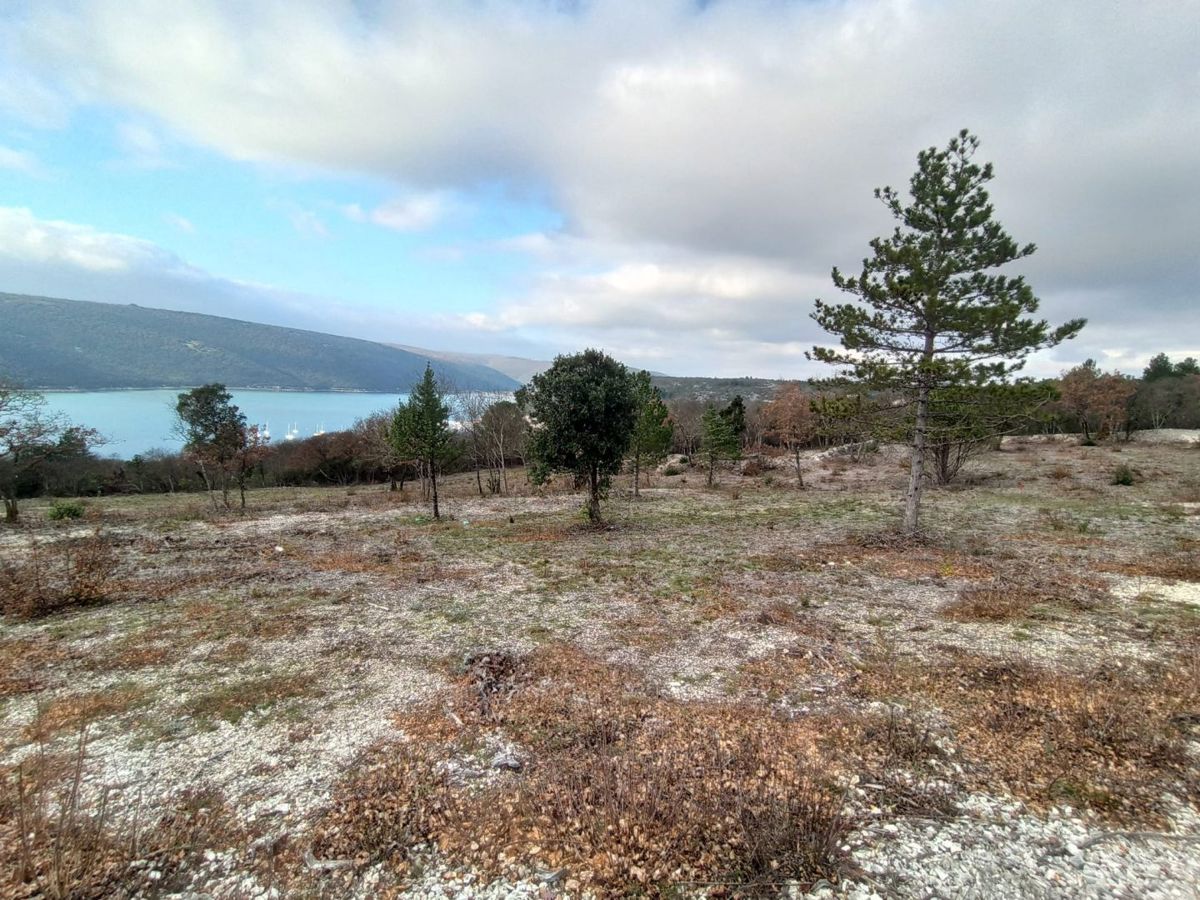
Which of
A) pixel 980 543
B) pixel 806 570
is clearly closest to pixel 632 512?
pixel 806 570

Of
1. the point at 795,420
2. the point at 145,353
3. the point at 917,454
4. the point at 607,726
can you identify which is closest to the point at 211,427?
the point at 607,726

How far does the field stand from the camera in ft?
12.7

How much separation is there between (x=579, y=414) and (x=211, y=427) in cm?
2268

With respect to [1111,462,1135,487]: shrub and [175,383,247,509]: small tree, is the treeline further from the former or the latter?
[1111,462,1135,487]: shrub

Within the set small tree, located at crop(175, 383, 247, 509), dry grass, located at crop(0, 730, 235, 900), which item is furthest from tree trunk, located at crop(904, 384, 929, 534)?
small tree, located at crop(175, 383, 247, 509)

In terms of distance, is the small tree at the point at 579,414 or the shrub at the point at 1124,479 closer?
the small tree at the point at 579,414

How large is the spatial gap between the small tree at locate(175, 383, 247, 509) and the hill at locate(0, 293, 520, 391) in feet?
250

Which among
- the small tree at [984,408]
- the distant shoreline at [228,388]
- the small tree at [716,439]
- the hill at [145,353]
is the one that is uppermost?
the hill at [145,353]

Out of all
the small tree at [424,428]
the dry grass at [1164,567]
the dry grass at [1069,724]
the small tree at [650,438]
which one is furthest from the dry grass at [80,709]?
the small tree at [650,438]

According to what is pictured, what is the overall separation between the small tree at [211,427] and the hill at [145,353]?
76.2 meters

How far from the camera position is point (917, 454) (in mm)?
14344

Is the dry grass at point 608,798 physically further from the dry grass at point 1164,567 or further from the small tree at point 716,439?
the small tree at point 716,439

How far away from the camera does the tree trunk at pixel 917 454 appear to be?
45.8 ft

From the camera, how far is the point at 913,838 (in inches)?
162
